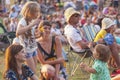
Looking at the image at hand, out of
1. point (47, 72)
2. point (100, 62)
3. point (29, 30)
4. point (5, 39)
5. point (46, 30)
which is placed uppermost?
point (46, 30)

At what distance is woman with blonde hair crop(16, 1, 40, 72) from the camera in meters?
6.63

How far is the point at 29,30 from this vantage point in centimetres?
668

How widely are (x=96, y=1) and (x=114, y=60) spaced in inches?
645

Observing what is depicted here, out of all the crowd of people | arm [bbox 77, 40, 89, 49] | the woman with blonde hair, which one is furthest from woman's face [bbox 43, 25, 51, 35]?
arm [bbox 77, 40, 89, 49]

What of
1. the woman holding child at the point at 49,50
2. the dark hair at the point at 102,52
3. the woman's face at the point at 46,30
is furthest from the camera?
the woman's face at the point at 46,30

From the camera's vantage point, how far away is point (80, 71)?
368 inches

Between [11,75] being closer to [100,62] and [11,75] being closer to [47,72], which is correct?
[47,72]

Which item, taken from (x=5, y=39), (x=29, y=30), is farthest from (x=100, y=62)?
(x=5, y=39)

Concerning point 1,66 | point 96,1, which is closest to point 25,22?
point 1,66

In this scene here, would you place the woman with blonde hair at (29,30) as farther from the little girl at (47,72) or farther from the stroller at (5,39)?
the stroller at (5,39)

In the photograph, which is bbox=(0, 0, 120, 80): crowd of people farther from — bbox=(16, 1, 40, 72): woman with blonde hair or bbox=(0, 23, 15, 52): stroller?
bbox=(0, 23, 15, 52): stroller

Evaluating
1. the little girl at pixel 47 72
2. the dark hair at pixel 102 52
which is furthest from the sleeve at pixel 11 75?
the dark hair at pixel 102 52

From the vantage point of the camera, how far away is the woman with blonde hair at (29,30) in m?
6.63

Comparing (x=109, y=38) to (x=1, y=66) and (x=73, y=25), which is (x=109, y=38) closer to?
(x=73, y=25)
